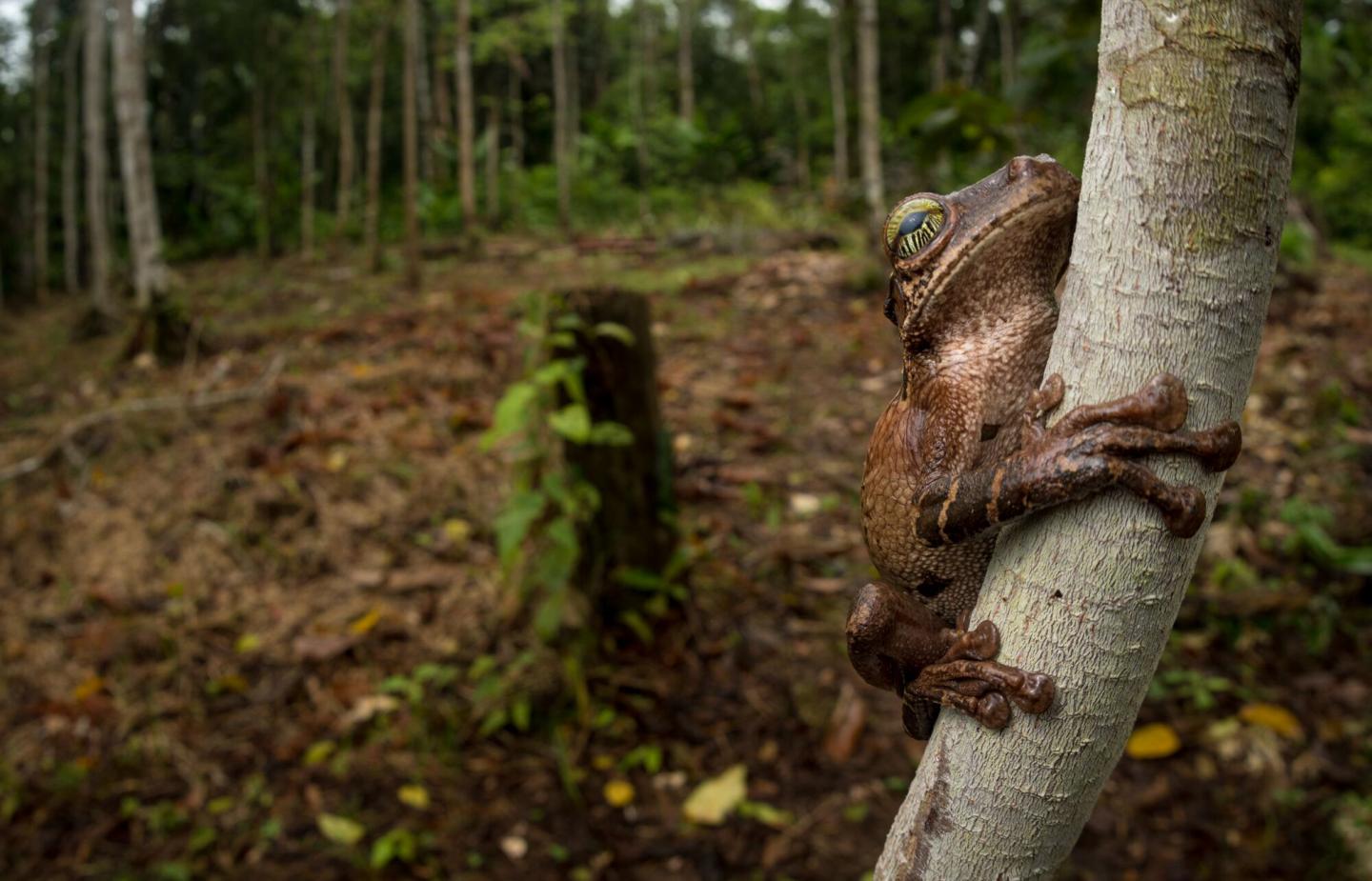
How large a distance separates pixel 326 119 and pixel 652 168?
34.1 feet

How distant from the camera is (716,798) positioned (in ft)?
13.7

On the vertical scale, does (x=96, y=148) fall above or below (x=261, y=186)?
above

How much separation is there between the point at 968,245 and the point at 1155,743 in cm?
358

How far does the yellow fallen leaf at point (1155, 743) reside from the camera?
4.13 meters

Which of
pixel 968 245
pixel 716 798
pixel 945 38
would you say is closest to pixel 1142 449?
pixel 968 245

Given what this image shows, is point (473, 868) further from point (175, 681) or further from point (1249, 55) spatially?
point (1249, 55)

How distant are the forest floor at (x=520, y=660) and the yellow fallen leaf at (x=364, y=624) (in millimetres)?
17

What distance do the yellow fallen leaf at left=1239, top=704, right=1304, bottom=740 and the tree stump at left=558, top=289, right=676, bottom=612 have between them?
2677 millimetres

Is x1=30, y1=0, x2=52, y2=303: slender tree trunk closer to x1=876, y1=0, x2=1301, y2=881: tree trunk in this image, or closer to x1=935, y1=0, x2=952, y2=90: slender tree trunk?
x1=935, y1=0, x2=952, y2=90: slender tree trunk

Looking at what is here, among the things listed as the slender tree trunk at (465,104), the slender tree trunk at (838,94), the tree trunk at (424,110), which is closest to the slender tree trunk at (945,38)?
the slender tree trunk at (838,94)

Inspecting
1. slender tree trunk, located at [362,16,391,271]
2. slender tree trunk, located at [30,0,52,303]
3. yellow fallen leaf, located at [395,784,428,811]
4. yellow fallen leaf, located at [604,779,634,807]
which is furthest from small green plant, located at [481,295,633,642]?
slender tree trunk, located at [30,0,52,303]

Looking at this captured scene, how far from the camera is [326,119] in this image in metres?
25.0

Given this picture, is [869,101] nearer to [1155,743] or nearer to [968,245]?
[1155,743]

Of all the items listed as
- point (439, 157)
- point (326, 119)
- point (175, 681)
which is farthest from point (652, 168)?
point (175, 681)
